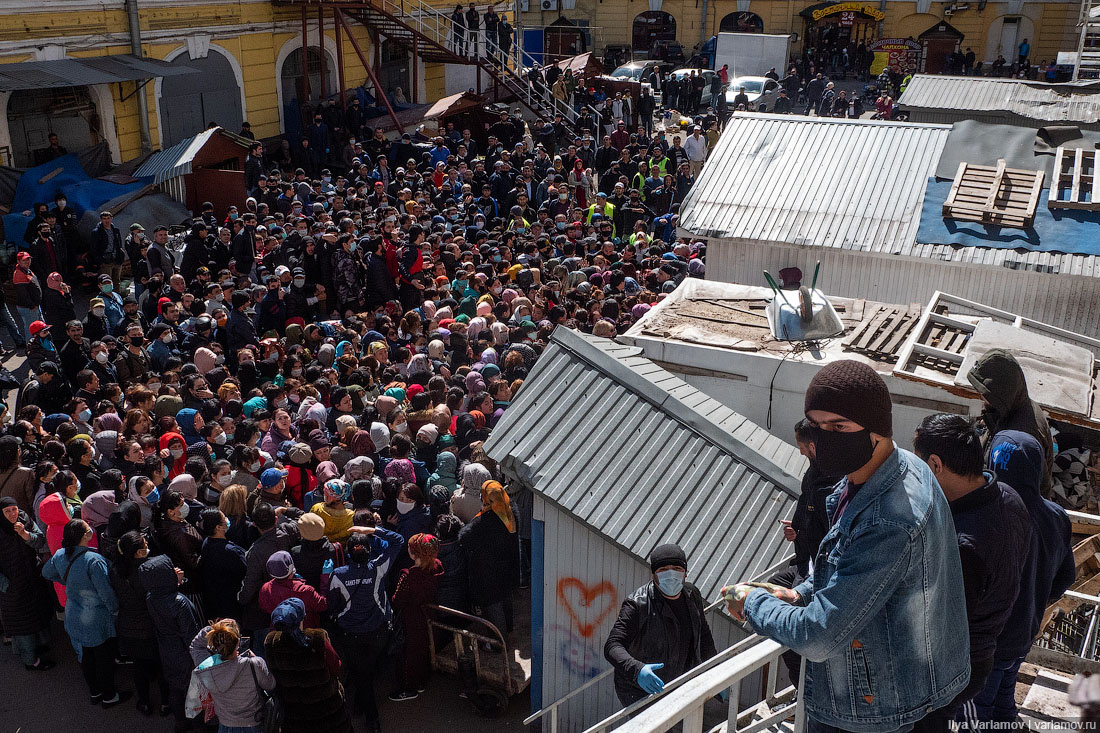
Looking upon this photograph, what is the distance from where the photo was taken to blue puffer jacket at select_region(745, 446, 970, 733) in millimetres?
2875

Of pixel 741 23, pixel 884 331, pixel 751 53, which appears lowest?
pixel 884 331

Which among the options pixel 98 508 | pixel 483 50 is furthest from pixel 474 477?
pixel 483 50

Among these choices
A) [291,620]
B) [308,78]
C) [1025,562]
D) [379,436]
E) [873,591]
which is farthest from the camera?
[308,78]

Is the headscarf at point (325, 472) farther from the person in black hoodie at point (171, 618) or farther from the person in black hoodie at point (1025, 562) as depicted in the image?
the person in black hoodie at point (1025, 562)

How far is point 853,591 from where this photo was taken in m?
2.87

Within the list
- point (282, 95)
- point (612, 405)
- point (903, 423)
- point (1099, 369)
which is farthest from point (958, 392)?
point (282, 95)

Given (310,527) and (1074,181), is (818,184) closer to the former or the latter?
(1074,181)

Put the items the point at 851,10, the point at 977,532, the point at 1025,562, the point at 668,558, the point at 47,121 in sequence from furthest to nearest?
the point at 851,10
the point at 47,121
the point at 668,558
the point at 1025,562
the point at 977,532

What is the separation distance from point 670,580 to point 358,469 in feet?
12.0

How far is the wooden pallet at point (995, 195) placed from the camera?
1142 cm

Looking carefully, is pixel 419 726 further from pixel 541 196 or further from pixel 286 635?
pixel 541 196

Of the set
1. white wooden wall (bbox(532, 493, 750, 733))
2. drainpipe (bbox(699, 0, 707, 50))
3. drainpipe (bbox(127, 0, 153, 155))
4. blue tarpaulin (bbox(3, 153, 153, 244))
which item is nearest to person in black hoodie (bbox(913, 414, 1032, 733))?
white wooden wall (bbox(532, 493, 750, 733))

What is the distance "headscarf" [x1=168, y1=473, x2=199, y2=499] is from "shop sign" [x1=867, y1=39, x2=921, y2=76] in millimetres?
37651

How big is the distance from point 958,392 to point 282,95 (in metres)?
20.7
